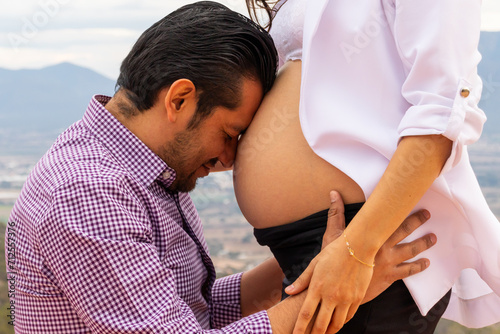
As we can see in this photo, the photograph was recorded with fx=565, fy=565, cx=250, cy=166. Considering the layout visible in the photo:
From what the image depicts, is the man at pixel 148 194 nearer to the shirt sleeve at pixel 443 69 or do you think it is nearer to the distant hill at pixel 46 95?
the shirt sleeve at pixel 443 69

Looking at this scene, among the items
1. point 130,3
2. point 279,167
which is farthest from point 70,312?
point 130,3

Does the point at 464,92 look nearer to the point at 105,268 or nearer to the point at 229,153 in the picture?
the point at 229,153

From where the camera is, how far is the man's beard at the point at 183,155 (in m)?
1.42

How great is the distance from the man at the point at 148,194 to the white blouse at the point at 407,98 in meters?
0.09

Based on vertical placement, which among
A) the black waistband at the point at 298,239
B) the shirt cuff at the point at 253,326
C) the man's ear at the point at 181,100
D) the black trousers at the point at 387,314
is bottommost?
the black trousers at the point at 387,314

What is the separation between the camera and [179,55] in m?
1.39

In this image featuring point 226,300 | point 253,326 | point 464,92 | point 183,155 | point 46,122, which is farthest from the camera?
point 46,122

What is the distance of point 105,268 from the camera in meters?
1.16

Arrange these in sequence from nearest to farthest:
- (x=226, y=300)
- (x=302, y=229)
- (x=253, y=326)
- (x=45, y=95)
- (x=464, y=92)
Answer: (x=464, y=92)
(x=253, y=326)
(x=302, y=229)
(x=226, y=300)
(x=45, y=95)

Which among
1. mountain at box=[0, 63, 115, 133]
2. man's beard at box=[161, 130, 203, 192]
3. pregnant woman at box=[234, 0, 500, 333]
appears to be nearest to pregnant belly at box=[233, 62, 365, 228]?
pregnant woman at box=[234, 0, 500, 333]

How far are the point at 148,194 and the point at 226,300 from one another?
1.93 ft

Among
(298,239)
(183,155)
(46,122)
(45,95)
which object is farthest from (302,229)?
(45,95)

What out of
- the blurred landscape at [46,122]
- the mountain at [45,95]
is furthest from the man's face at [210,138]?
the mountain at [45,95]

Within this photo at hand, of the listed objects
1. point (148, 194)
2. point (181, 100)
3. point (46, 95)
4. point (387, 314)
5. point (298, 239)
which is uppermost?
point (181, 100)
